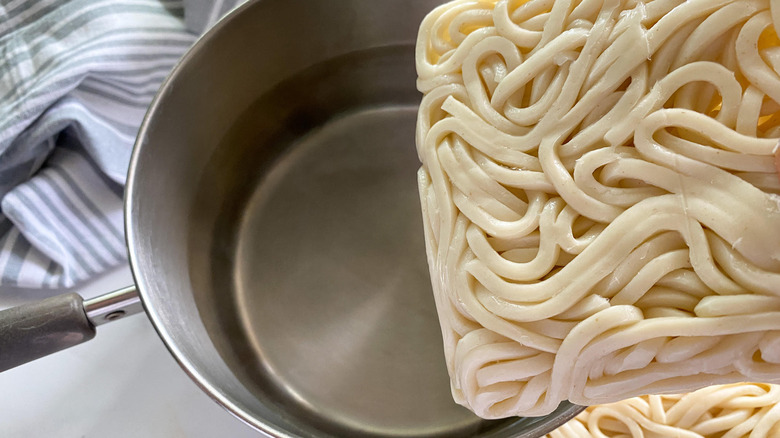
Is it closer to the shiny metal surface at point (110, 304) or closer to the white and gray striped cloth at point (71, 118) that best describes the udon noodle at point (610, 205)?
the shiny metal surface at point (110, 304)

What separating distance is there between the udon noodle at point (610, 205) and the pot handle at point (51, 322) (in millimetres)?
404

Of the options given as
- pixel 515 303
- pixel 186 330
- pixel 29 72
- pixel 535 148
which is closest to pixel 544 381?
pixel 515 303

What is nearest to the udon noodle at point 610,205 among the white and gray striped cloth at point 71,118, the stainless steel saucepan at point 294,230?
the stainless steel saucepan at point 294,230

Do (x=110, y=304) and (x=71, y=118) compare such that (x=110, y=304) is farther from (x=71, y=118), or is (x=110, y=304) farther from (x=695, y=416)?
(x=695, y=416)

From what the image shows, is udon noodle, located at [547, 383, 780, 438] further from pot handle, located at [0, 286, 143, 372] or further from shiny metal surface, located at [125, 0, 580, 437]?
pot handle, located at [0, 286, 143, 372]

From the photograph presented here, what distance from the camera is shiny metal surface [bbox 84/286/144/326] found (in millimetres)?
712

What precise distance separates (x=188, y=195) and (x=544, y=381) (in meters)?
0.56

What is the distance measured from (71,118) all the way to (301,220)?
→ 1.21 feet

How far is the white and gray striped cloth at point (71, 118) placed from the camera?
2.92 feet

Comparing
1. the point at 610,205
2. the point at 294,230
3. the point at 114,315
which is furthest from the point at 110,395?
the point at 610,205

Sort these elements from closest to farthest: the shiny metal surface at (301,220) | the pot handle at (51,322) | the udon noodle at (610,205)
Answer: the udon noodle at (610,205) < the pot handle at (51,322) < the shiny metal surface at (301,220)

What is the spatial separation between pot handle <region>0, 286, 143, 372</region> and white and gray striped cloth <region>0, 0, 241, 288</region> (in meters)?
0.21

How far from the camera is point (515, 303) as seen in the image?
1.73ft

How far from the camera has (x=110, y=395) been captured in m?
0.87
